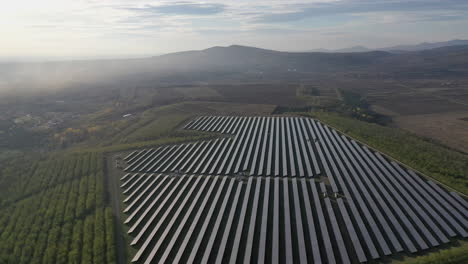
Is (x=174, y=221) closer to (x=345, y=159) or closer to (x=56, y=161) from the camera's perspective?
(x=345, y=159)

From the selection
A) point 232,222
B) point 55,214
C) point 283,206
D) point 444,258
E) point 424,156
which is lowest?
point 444,258

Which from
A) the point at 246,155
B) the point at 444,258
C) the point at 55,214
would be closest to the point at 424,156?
the point at 444,258

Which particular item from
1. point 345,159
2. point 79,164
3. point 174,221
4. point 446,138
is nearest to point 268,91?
point 446,138

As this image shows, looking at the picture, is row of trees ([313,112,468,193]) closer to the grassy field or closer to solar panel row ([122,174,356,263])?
the grassy field

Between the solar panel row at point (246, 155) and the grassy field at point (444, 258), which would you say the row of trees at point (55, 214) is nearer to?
the solar panel row at point (246, 155)

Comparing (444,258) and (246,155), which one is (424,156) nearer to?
(444,258)

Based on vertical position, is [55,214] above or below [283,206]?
below
